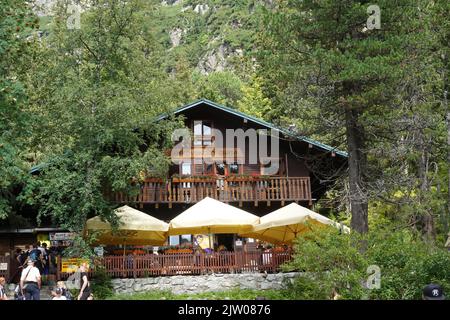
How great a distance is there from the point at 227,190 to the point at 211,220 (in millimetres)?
5626

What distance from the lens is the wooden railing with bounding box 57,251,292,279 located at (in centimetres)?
2331

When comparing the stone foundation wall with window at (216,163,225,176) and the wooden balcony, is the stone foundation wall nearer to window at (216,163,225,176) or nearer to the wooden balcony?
the wooden balcony

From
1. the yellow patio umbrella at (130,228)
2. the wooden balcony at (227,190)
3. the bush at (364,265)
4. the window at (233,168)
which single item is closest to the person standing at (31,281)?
the yellow patio umbrella at (130,228)

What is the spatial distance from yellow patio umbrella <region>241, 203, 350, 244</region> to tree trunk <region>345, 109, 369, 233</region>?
569mm

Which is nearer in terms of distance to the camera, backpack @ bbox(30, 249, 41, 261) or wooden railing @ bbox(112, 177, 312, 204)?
backpack @ bbox(30, 249, 41, 261)

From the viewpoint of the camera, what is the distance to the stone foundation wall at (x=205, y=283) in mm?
22891

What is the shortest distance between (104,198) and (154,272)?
3242 mm

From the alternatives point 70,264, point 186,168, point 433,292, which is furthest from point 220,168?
point 433,292

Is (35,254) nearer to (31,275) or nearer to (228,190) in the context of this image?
(31,275)

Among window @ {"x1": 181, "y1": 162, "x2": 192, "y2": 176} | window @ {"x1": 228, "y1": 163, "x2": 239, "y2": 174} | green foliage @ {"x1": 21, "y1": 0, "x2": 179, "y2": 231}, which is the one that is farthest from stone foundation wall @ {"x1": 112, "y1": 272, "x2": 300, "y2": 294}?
window @ {"x1": 228, "y1": 163, "x2": 239, "y2": 174}

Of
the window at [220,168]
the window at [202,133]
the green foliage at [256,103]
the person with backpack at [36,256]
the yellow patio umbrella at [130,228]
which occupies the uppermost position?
the green foliage at [256,103]

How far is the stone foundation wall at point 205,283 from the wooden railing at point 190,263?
412 millimetres

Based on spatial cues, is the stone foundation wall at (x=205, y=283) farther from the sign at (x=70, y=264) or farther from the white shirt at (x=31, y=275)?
the white shirt at (x=31, y=275)

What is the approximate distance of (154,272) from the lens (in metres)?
23.5
